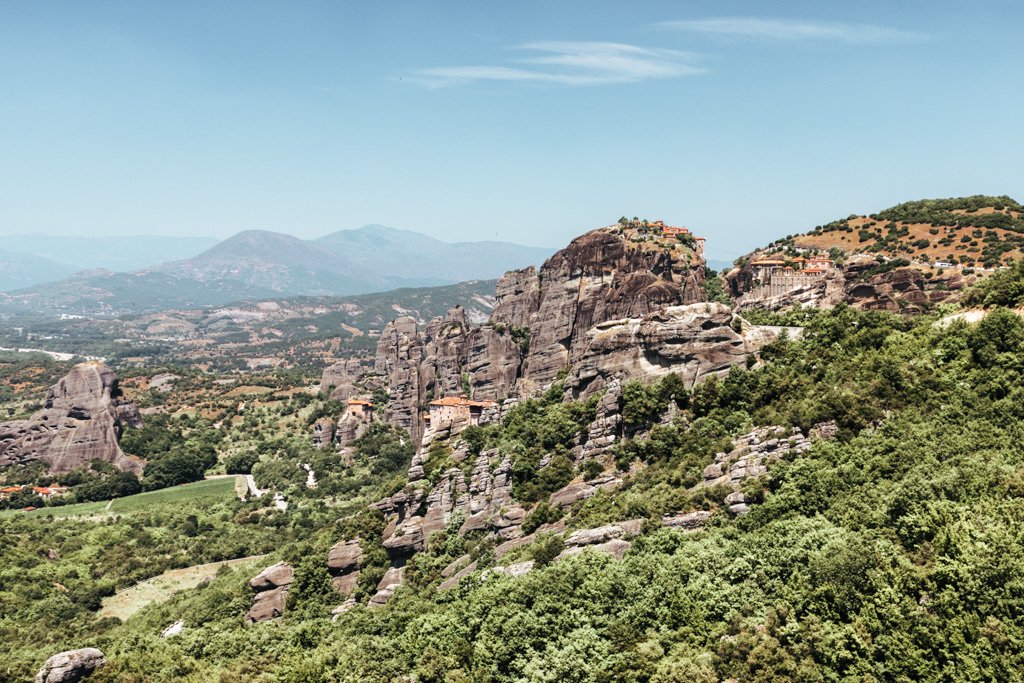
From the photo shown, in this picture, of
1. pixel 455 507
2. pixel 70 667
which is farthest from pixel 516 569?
pixel 70 667

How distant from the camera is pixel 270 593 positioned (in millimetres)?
49938

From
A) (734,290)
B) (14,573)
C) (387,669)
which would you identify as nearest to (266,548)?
(14,573)

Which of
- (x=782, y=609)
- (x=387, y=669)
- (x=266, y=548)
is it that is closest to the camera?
A: (x=782, y=609)

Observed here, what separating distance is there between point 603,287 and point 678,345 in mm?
39504

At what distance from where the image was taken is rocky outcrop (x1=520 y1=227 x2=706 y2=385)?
85875 mm

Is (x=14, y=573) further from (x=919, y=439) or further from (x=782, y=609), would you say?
(x=919, y=439)

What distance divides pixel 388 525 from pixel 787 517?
94.5 feet

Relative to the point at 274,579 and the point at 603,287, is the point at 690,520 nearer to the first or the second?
the point at 274,579

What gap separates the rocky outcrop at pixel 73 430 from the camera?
10581 cm

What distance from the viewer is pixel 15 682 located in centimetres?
3612

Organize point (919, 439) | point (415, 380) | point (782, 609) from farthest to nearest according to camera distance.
Answer: point (415, 380) < point (919, 439) < point (782, 609)

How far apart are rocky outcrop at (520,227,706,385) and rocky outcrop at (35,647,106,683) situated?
193 feet

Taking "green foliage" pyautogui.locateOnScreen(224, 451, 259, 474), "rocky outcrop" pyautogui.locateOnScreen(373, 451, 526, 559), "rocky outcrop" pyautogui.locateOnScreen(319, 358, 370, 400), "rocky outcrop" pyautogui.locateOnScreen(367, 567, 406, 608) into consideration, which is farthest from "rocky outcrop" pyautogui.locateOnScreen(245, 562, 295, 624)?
"rocky outcrop" pyautogui.locateOnScreen(319, 358, 370, 400)

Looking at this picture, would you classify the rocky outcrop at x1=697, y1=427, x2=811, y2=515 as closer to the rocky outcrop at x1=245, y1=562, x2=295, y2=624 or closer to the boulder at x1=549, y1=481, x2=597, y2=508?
the boulder at x1=549, y1=481, x2=597, y2=508
